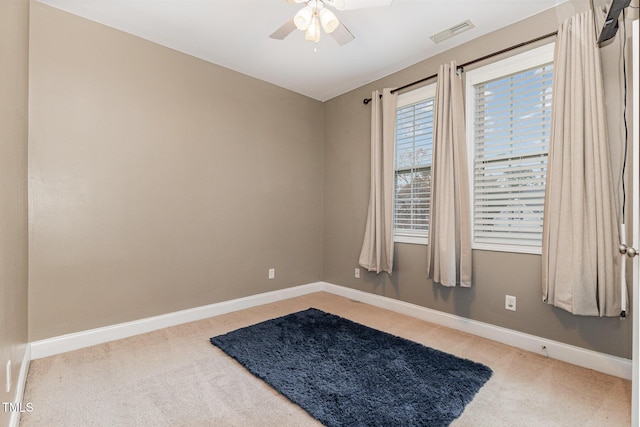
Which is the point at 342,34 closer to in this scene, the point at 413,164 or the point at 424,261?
the point at 413,164

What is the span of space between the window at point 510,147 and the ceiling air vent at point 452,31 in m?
0.37

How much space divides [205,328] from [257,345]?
2.25ft

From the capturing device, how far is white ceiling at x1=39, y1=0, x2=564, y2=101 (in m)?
2.39

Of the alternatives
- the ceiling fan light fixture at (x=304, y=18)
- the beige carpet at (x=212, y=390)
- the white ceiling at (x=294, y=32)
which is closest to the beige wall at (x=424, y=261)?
the white ceiling at (x=294, y=32)

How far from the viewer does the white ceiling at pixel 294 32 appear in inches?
94.0

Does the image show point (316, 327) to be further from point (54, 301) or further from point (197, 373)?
point (54, 301)

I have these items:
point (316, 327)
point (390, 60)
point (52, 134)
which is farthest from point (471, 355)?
point (52, 134)

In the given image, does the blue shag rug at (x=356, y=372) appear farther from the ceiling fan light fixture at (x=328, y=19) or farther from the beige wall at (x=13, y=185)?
the ceiling fan light fixture at (x=328, y=19)

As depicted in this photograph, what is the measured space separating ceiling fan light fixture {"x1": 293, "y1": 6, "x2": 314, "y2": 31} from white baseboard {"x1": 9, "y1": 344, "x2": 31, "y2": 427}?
258 centimetres

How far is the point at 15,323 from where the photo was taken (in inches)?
66.7

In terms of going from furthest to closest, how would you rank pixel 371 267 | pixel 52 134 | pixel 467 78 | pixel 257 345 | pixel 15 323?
pixel 371 267 → pixel 467 78 → pixel 257 345 → pixel 52 134 → pixel 15 323

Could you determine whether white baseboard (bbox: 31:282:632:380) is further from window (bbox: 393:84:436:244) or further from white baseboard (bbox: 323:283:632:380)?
window (bbox: 393:84:436:244)

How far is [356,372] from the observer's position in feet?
6.97

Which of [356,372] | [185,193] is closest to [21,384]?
[185,193]
